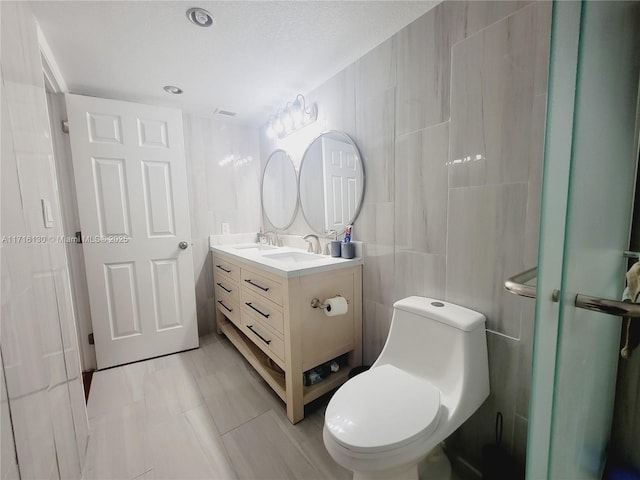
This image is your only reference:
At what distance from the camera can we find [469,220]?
1.10 metres

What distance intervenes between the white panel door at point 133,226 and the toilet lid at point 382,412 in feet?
6.01

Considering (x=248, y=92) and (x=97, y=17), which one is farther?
(x=248, y=92)

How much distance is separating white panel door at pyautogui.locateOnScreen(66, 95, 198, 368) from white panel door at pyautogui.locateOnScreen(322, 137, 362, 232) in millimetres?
1256

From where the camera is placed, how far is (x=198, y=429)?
4.59 feet

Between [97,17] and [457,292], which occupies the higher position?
[97,17]

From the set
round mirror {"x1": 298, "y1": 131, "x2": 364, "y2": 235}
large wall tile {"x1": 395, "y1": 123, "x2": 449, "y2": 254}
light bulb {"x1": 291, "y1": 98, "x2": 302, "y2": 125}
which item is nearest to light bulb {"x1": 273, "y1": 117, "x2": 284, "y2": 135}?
light bulb {"x1": 291, "y1": 98, "x2": 302, "y2": 125}

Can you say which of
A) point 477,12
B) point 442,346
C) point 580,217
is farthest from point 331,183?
point 580,217

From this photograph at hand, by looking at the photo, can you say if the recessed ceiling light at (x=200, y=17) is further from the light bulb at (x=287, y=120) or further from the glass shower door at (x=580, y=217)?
the glass shower door at (x=580, y=217)

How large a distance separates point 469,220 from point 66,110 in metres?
2.67

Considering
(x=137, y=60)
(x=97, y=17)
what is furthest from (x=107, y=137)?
(x=97, y=17)

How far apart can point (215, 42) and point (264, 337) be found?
1.70 metres

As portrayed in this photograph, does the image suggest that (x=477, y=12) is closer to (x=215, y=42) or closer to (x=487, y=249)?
(x=487, y=249)

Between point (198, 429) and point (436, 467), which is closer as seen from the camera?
point (436, 467)

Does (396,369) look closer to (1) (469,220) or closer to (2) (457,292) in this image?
(2) (457,292)
